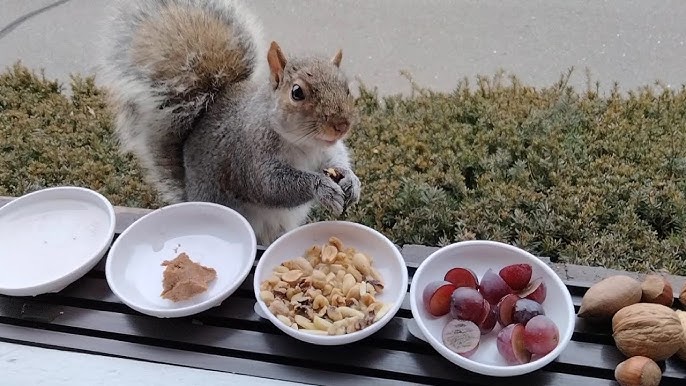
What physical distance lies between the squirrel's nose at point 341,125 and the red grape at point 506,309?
35 cm

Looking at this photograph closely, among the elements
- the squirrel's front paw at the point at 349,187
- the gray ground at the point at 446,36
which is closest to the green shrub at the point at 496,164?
the gray ground at the point at 446,36

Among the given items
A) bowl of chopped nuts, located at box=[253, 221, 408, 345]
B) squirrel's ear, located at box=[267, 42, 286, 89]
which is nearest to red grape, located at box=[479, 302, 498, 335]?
bowl of chopped nuts, located at box=[253, 221, 408, 345]

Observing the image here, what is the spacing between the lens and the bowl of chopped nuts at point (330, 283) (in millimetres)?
1014

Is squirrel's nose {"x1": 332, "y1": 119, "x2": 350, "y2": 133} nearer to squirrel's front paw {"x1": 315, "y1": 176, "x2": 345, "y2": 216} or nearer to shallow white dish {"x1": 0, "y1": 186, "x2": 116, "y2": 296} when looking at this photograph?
squirrel's front paw {"x1": 315, "y1": 176, "x2": 345, "y2": 216}

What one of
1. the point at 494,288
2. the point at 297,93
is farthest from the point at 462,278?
the point at 297,93

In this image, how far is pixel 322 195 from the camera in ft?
4.02

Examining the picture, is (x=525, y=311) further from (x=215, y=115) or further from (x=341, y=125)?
(x=215, y=115)

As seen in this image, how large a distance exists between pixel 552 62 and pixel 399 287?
4.19 feet

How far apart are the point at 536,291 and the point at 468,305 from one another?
0.12 metres

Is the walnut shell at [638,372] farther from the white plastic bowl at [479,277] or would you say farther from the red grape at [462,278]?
the red grape at [462,278]

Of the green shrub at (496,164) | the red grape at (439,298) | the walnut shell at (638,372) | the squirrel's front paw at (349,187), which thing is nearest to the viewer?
the walnut shell at (638,372)

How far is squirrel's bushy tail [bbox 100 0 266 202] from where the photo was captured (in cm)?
131

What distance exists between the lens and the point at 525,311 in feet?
3.30

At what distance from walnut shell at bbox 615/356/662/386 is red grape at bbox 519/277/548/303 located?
0.15 m
